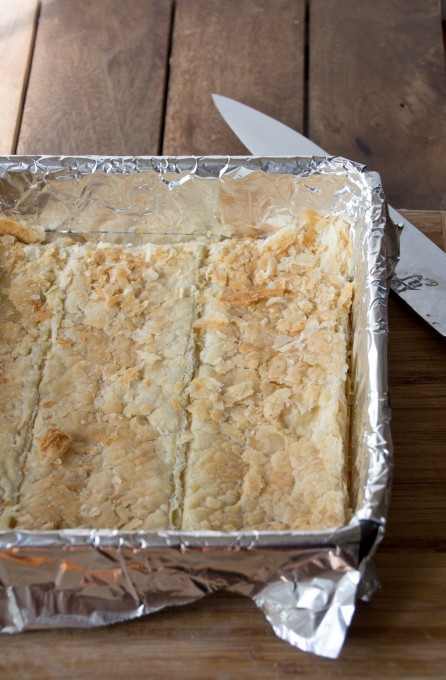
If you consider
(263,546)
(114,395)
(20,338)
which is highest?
(20,338)

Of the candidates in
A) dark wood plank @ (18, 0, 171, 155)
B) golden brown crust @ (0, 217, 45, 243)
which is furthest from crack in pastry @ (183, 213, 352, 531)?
dark wood plank @ (18, 0, 171, 155)

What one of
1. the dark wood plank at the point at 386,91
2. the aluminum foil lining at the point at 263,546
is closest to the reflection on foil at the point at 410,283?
the aluminum foil lining at the point at 263,546

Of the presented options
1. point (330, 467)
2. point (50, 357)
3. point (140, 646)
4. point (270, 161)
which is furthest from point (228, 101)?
point (140, 646)

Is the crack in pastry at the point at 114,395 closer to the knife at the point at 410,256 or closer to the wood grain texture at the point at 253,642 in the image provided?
the wood grain texture at the point at 253,642

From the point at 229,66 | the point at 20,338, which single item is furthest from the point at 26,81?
the point at 20,338

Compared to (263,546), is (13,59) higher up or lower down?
higher up

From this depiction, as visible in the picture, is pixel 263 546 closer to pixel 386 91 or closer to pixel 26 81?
pixel 386 91

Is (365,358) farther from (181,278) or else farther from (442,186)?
(442,186)
